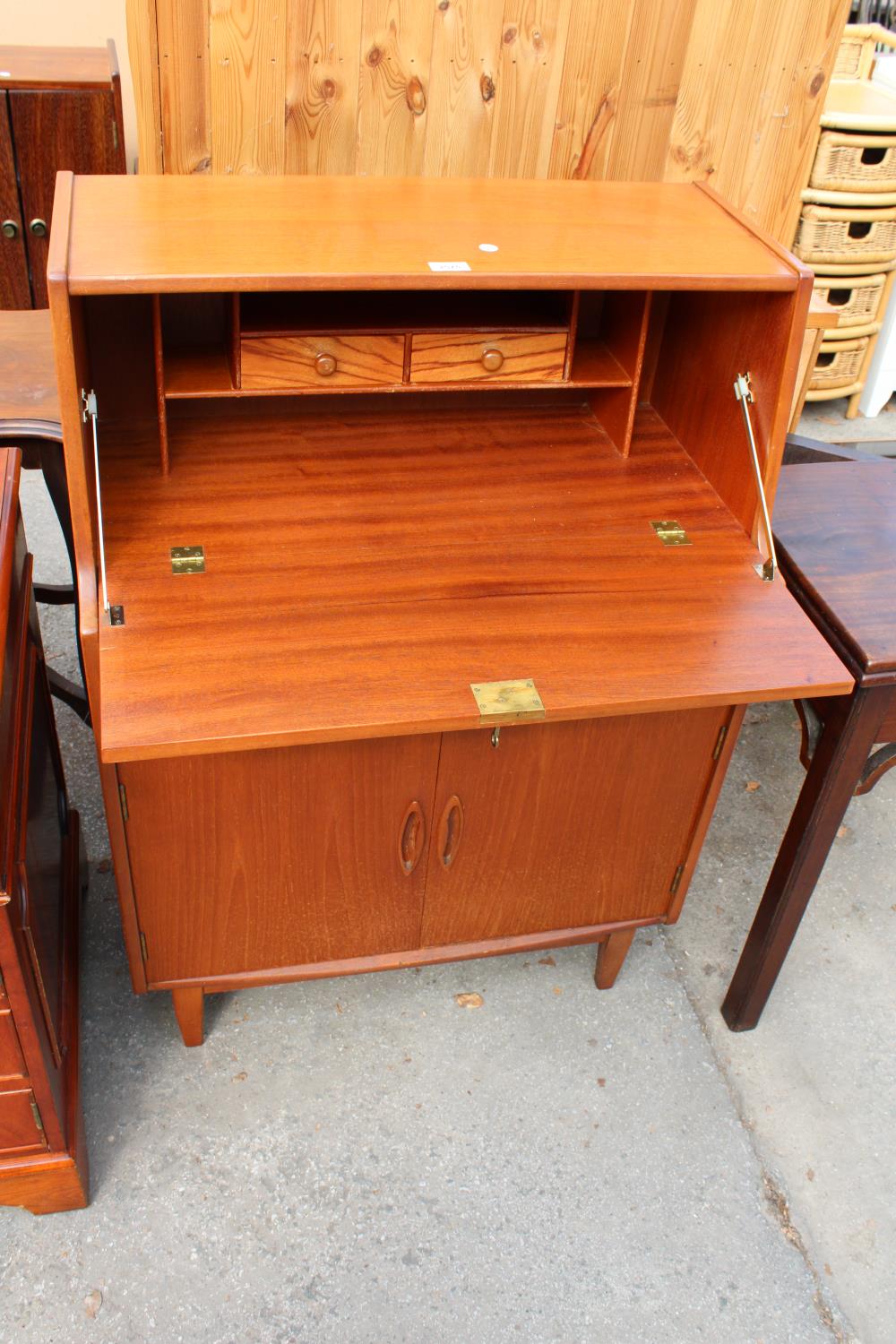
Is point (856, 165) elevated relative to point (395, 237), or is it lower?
lower

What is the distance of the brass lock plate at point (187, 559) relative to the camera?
5.19 feet

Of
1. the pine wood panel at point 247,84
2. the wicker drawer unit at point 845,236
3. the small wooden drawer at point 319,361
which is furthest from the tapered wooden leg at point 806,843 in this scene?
the wicker drawer unit at point 845,236

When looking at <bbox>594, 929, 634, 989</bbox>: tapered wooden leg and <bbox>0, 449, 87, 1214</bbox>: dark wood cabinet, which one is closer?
<bbox>0, 449, 87, 1214</bbox>: dark wood cabinet

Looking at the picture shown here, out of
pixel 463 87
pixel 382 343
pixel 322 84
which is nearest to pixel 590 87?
pixel 463 87

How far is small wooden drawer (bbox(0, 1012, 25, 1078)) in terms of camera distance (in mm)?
1474

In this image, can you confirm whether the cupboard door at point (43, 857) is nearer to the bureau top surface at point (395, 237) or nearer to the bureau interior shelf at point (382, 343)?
the bureau interior shelf at point (382, 343)

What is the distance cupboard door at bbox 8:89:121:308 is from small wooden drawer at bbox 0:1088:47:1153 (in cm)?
231

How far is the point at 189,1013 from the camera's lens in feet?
6.36

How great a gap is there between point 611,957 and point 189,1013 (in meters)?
0.77

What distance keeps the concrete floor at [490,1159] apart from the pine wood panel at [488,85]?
4.85ft

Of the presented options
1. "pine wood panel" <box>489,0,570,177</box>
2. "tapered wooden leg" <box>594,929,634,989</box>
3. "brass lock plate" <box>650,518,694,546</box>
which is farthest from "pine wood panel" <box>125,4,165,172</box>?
"tapered wooden leg" <box>594,929,634,989</box>

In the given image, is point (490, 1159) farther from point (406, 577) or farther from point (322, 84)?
point (322, 84)

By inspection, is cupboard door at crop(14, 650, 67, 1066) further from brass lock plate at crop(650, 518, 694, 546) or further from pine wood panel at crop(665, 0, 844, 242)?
pine wood panel at crop(665, 0, 844, 242)

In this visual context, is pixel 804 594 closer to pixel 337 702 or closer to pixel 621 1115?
pixel 337 702
